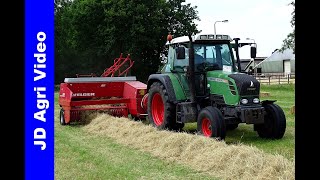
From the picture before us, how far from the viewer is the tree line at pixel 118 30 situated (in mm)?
29828

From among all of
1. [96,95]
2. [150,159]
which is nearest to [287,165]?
[150,159]

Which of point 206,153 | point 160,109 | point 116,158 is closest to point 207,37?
point 160,109

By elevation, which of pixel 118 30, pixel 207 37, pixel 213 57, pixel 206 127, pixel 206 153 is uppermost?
pixel 118 30

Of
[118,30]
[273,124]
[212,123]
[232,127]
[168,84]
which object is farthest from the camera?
[118,30]

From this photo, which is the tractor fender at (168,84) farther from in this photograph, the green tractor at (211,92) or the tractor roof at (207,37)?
the tractor roof at (207,37)

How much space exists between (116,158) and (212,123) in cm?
189

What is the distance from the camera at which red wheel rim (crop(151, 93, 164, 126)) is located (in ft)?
30.4

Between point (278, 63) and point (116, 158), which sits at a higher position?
point (278, 63)

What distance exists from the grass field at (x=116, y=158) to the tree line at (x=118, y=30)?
68.9 feet

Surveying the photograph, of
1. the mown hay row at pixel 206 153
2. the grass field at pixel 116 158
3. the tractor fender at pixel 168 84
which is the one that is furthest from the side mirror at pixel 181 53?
the grass field at pixel 116 158

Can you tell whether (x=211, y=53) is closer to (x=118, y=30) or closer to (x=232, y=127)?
(x=232, y=127)

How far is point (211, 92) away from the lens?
828 cm
